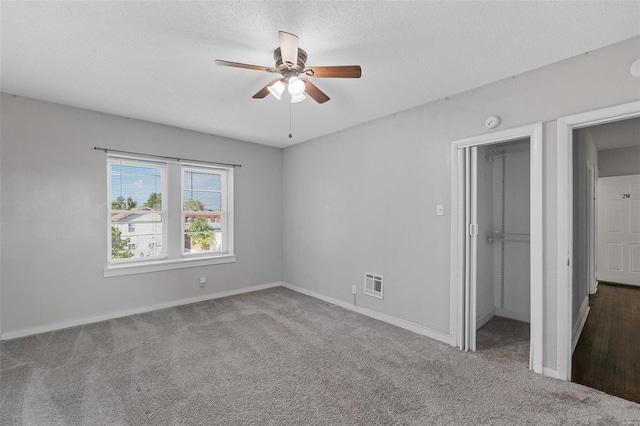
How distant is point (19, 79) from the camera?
2748mm

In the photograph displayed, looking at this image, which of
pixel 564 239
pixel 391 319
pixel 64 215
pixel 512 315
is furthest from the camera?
pixel 512 315

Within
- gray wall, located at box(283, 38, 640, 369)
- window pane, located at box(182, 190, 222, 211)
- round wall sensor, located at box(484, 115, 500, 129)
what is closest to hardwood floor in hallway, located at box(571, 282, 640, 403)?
gray wall, located at box(283, 38, 640, 369)

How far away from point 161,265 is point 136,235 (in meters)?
0.53

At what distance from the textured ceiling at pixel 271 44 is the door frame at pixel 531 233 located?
536 mm

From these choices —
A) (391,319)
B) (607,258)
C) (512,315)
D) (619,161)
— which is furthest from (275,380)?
(619,161)

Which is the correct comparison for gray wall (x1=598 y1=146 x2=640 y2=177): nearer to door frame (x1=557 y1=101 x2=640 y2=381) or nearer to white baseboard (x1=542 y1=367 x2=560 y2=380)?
door frame (x1=557 y1=101 x2=640 y2=381)

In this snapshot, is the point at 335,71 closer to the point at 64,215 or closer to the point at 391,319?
the point at 391,319

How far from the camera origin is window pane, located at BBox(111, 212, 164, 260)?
3896 millimetres

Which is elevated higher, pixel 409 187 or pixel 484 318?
pixel 409 187

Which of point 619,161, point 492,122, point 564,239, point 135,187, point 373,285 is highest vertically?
point 619,161

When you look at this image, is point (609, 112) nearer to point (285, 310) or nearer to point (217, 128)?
point (285, 310)

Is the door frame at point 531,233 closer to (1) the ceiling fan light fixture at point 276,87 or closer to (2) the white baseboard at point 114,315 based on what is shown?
(1) the ceiling fan light fixture at point 276,87

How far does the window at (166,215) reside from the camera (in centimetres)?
390

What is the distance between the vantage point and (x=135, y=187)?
13.2 feet
